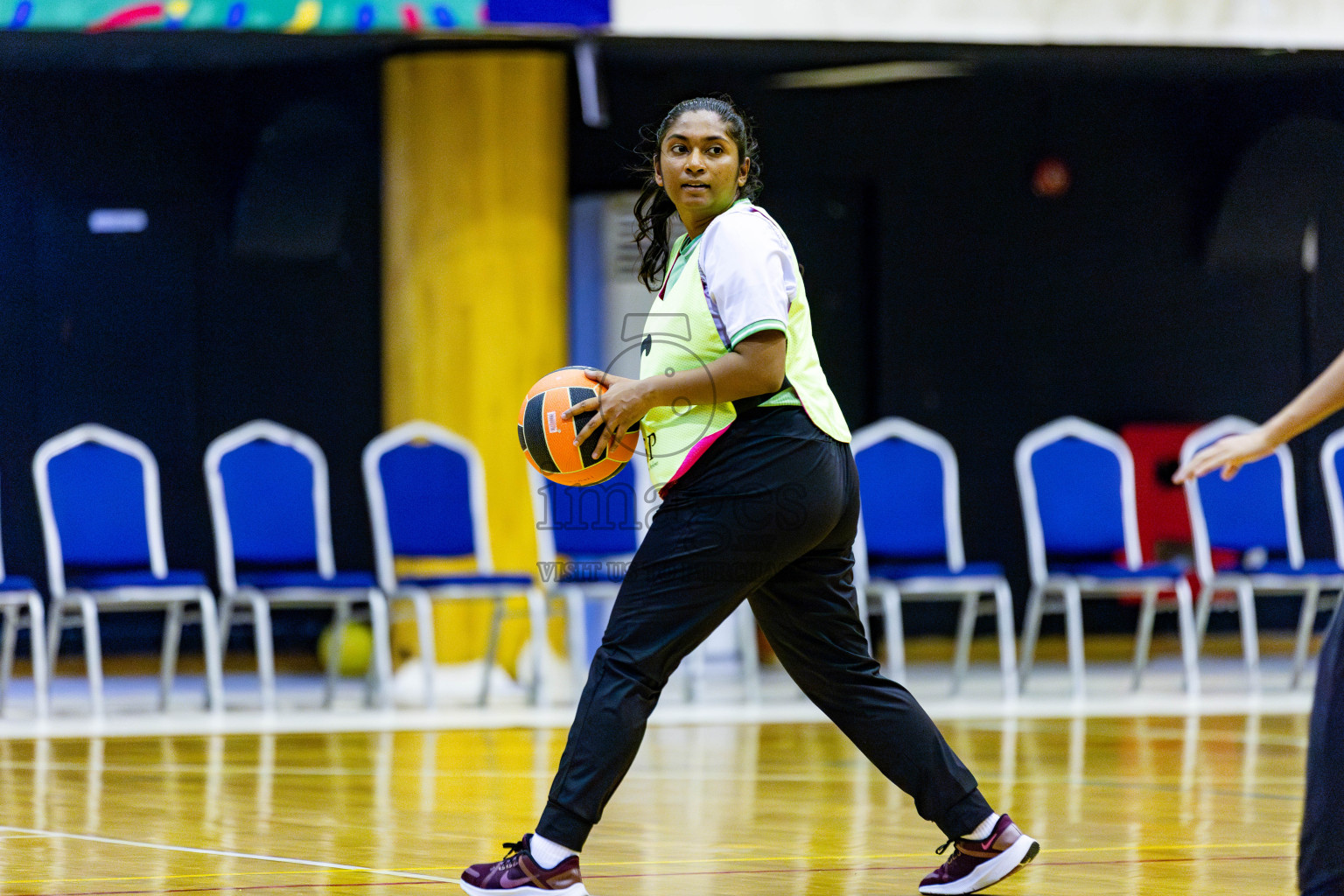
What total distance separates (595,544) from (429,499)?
0.67 m

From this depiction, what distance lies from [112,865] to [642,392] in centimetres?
149

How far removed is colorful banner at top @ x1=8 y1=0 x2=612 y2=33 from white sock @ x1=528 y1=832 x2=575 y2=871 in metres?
4.26

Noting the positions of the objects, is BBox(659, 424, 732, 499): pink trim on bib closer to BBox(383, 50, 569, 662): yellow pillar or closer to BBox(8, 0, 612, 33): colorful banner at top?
BBox(8, 0, 612, 33): colorful banner at top

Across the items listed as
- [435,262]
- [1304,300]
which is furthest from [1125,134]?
[435,262]

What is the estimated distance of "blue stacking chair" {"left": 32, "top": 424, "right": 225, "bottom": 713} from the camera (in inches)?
229

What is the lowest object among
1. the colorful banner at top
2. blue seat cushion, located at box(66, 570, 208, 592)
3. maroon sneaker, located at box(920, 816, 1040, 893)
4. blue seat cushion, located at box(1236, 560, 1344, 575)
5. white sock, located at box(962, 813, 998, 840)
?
maroon sneaker, located at box(920, 816, 1040, 893)

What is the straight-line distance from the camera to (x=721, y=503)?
2674 millimetres

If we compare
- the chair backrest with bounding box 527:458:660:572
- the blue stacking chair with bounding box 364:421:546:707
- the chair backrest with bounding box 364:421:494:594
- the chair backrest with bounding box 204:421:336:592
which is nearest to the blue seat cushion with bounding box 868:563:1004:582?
the chair backrest with bounding box 527:458:660:572

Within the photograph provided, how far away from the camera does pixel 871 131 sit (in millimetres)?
8375

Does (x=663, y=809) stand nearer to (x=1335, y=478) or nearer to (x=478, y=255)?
(x=478, y=255)

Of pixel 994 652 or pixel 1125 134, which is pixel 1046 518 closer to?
pixel 994 652

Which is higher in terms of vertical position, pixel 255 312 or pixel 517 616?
pixel 255 312

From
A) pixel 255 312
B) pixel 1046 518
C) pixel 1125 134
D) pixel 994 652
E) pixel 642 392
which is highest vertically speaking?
pixel 1125 134

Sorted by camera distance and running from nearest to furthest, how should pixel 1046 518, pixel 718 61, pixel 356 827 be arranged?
pixel 356 827, pixel 1046 518, pixel 718 61
